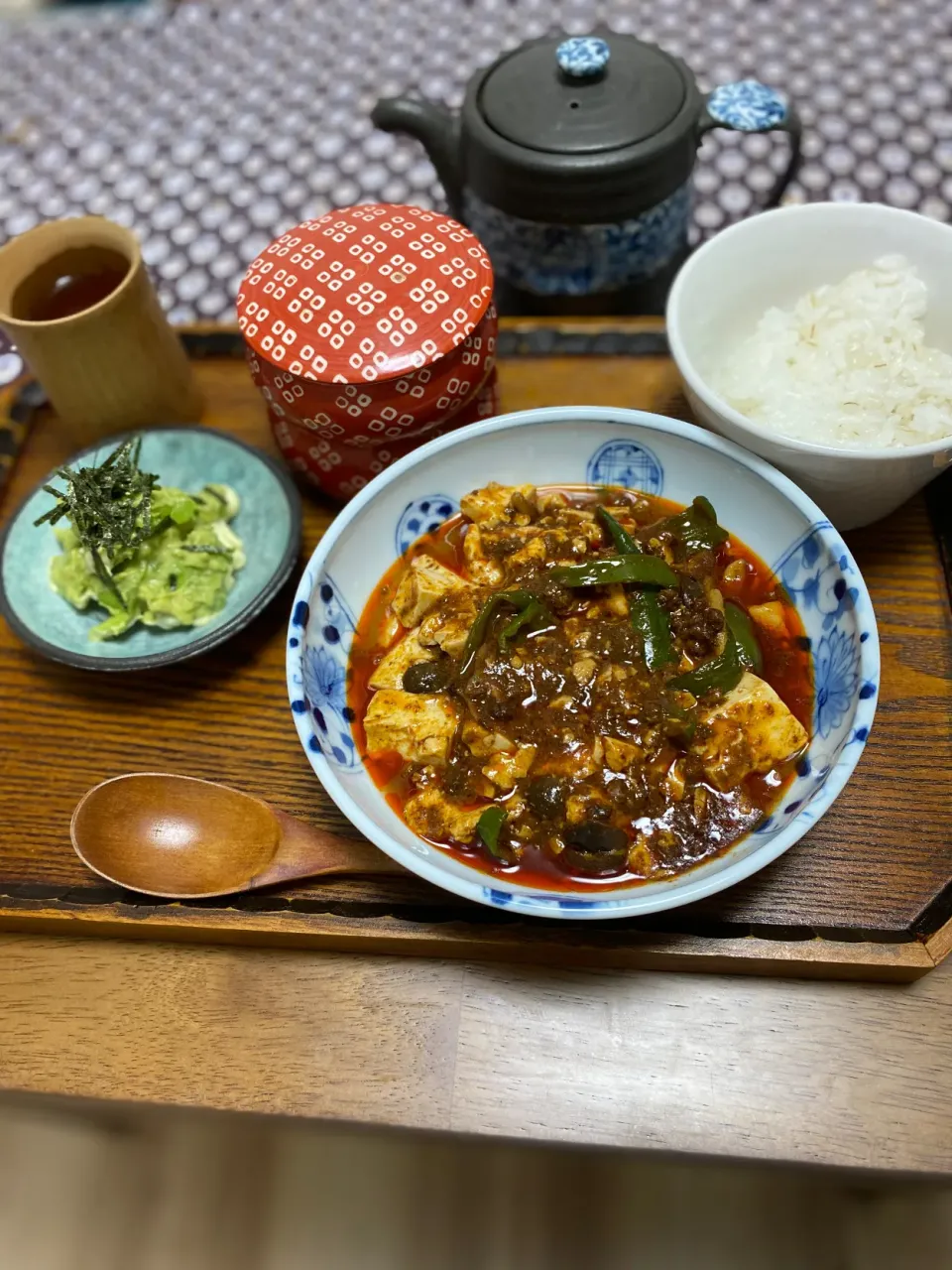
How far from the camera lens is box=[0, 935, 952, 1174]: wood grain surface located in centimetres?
168

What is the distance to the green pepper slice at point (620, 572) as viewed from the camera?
1.93 metres

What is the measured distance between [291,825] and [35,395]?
1.63 metres

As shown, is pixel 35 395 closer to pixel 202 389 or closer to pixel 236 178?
pixel 202 389

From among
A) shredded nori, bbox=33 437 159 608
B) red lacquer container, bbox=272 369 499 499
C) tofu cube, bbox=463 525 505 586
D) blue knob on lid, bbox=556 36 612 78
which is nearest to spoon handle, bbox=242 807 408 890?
tofu cube, bbox=463 525 505 586

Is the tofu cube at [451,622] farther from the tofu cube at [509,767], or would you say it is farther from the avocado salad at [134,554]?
the avocado salad at [134,554]


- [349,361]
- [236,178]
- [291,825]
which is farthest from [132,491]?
[236,178]

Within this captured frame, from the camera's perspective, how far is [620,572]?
6.33 ft

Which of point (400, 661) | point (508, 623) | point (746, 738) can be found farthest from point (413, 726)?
point (746, 738)

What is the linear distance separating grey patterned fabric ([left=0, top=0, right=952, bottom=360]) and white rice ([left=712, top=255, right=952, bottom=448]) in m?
1.05

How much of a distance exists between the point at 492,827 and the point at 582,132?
170 centimetres

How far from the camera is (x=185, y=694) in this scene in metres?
2.21

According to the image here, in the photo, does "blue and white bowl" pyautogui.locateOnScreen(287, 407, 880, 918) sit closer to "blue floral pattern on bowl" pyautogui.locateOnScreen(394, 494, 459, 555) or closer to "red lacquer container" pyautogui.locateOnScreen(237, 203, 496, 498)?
"blue floral pattern on bowl" pyautogui.locateOnScreen(394, 494, 459, 555)

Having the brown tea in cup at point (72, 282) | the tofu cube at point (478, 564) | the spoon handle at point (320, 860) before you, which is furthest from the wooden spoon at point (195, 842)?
the brown tea in cup at point (72, 282)

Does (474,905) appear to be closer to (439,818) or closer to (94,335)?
(439,818)
